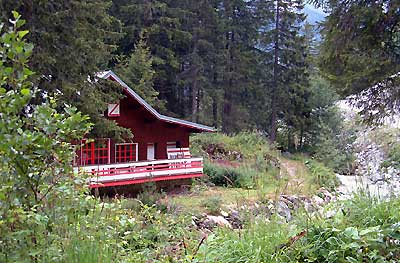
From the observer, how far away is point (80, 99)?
26.3 feet

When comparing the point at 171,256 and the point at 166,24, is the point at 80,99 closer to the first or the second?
the point at 171,256

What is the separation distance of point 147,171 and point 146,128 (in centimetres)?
245

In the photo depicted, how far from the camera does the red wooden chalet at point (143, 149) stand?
38.1 feet

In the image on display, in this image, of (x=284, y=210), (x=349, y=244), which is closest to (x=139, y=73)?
(x=284, y=210)

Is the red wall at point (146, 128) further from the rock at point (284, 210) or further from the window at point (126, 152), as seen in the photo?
the rock at point (284, 210)

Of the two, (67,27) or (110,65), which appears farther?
(110,65)

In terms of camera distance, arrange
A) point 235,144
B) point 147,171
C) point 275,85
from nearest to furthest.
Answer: point 147,171
point 235,144
point 275,85

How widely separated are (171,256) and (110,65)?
814 inches

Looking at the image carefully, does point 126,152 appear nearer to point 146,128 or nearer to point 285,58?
point 146,128

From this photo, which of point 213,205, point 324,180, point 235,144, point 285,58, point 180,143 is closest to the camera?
point 324,180

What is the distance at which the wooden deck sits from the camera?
11133 mm

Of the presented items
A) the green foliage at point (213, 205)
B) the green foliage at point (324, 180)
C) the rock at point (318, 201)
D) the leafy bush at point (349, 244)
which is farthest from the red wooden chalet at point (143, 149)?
the leafy bush at point (349, 244)

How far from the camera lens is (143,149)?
14102mm

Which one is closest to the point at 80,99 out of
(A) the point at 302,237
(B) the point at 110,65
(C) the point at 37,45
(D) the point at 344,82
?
(C) the point at 37,45
